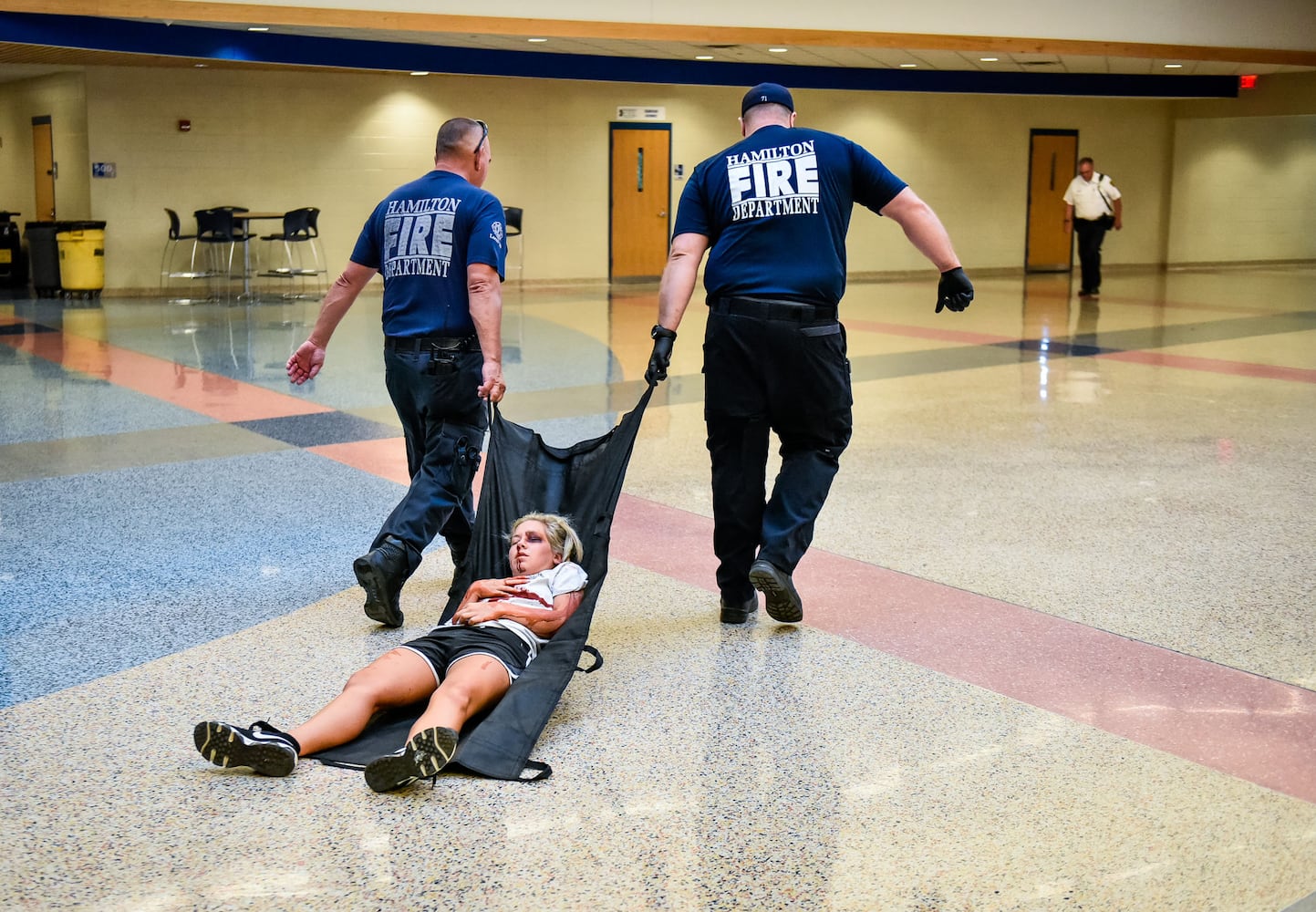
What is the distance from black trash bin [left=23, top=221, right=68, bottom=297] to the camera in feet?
50.2

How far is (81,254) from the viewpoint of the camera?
1518 centimetres

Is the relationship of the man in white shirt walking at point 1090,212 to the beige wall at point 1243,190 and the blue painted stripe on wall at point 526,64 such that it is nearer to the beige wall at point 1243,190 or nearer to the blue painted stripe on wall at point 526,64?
the blue painted stripe on wall at point 526,64

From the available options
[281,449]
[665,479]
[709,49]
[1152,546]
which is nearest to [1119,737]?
[1152,546]

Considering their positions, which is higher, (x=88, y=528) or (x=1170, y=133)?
(x=1170, y=133)

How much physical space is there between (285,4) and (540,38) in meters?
2.83

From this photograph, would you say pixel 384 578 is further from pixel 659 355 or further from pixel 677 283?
pixel 677 283

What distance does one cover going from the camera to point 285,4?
1202 cm

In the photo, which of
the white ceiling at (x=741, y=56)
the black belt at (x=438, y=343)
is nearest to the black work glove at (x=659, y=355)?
the black belt at (x=438, y=343)

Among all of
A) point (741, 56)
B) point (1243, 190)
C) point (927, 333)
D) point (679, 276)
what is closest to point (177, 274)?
point (741, 56)

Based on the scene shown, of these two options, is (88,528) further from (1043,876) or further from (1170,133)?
(1170,133)

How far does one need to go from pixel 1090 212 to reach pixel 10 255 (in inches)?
566

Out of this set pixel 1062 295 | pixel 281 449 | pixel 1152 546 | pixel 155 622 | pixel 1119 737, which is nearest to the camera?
pixel 1119 737

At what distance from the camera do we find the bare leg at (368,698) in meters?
2.84

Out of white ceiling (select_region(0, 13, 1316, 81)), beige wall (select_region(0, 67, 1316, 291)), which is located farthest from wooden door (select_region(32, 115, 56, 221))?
white ceiling (select_region(0, 13, 1316, 81))
